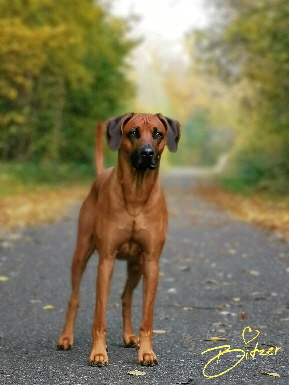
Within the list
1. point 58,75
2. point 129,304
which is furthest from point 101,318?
point 58,75

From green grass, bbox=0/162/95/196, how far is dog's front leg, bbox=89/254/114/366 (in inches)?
620

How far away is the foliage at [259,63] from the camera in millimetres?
17344

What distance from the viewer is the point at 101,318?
4266 millimetres

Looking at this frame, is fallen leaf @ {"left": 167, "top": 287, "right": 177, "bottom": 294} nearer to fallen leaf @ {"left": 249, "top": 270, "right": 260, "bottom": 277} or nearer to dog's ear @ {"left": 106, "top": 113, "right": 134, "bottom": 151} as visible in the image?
fallen leaf @ {"left": 249, "top": 270, "right": 260, "bottom": 277}

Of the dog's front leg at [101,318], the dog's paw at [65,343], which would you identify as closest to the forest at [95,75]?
the dog's paw at [65,343]

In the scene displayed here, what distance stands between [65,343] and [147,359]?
753mm

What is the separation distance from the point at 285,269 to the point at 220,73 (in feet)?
56.9

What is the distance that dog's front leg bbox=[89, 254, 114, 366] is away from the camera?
416 centimetres

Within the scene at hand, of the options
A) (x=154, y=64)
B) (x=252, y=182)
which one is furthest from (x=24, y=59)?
(x=154, y=64)

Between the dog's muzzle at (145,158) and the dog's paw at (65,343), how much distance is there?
142cm

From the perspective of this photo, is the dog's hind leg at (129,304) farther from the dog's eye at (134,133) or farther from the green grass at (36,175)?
the green grass at (36,175)

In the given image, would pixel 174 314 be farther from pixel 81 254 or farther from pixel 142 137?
pixel 142 137

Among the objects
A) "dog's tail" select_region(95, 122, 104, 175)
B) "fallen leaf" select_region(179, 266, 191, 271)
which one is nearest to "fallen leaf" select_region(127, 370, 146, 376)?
"dog's tail" select_region(95, 122, 104, 175)

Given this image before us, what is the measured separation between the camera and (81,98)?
29.8 meters
